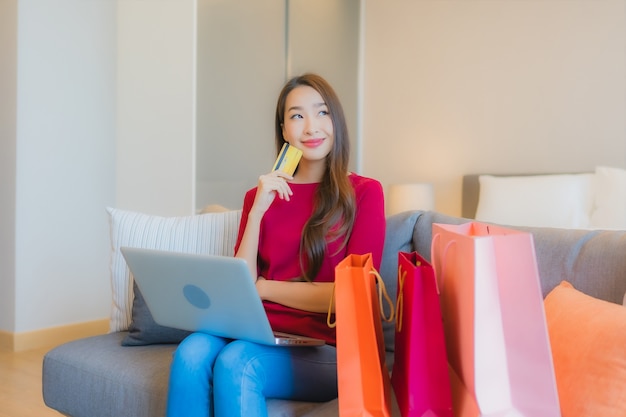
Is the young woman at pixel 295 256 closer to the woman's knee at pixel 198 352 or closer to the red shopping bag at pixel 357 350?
the woman's knee at pixel 198 352

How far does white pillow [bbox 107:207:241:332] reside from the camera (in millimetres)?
1823

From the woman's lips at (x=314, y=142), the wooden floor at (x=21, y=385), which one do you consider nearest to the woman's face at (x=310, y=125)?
the woman's lips at (x=314, y=142)

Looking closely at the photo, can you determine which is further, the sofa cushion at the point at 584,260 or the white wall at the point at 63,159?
the white wall at the point at 63,159

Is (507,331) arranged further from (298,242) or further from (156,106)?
(156,106)

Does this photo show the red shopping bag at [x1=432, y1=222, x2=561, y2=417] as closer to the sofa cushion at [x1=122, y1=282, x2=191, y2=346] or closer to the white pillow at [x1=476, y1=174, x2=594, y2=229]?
the sofa cushion at [x1=122, y1=282, x2=191, y2=346]

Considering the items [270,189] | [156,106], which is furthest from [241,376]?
[156,106]

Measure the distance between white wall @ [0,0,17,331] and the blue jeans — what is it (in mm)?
2342

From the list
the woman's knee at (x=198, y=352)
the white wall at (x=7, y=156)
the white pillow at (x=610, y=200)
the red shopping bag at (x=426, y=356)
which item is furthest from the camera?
the white wall at (x=7, y=156)

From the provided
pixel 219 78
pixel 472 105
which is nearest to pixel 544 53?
pixel 472 105

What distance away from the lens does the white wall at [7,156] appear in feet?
10.3

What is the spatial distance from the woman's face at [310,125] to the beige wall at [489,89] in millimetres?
2242

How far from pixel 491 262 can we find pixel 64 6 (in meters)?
3.32

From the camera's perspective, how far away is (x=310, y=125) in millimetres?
1533

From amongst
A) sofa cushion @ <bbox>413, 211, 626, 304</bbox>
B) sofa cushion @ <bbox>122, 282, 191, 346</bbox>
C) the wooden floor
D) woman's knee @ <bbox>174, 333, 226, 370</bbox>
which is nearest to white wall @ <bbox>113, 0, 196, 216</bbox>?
the wooden floor
